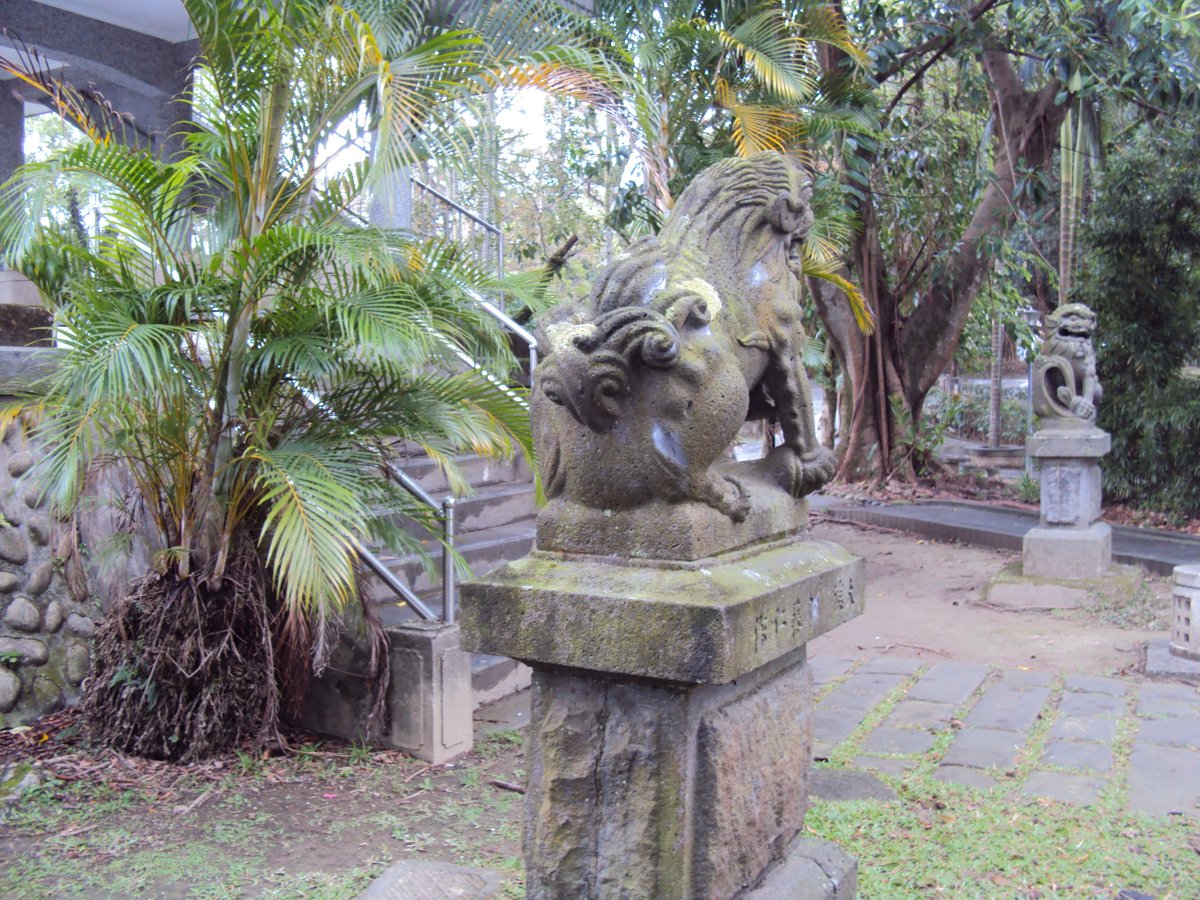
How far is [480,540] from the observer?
6.45 metres

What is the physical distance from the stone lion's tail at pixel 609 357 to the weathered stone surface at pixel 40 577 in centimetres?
360

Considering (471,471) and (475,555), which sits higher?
(471,471)

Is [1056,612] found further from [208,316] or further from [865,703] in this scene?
[208,316]

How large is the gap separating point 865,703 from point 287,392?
310 cm

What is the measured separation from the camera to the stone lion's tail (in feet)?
7.18

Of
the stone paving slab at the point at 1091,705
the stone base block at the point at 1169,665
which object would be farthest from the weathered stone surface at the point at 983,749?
the stone base block at the point at 1169,665

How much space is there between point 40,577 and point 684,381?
150 inches

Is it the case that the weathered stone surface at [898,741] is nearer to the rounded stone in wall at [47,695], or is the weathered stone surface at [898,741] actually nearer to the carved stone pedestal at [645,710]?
the carved stone pedestal at [645,710]

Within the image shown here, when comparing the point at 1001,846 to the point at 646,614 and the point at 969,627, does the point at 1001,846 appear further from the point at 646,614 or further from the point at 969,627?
the point at 969,627

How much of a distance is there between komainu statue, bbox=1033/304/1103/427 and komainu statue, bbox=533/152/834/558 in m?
6.29

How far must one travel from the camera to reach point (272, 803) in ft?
13.3

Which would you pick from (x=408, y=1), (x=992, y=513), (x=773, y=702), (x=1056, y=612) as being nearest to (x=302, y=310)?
(x=408, y=1)

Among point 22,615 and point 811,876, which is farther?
point 22,615

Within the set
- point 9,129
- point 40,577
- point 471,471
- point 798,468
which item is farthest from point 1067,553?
point 9,129
